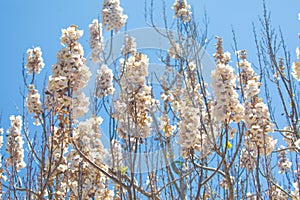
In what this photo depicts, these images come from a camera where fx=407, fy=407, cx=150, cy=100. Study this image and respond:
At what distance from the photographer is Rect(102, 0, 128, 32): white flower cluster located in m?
4.72

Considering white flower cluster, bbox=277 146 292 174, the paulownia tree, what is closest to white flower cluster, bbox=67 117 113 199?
the paulownia tree

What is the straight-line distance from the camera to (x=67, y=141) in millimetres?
3174

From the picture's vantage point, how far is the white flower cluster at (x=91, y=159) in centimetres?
343

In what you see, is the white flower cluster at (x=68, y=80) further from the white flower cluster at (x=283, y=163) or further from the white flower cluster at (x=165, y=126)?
the white flower cluster at (x=283, y=163)

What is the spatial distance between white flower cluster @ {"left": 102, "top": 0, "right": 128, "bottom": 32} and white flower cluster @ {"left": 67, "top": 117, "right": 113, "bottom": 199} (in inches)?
55.4

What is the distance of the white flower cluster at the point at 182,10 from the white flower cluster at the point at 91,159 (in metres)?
1.84

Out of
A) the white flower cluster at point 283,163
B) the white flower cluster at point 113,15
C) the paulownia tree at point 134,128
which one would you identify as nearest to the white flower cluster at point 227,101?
the paulownia tree at point 134,128

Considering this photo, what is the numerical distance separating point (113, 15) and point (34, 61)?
3.50 ft

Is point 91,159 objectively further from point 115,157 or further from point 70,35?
point 70,35

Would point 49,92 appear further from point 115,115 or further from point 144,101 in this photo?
point 144,101

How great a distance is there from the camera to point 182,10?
16.5 ft

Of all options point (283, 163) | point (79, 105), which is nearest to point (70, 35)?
point (79, 105)

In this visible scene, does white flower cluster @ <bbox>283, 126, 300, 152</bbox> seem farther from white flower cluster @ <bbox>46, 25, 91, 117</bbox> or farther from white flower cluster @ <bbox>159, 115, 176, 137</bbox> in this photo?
white flower cluster @ <bbox>46, 25, 91, 117</bbox>

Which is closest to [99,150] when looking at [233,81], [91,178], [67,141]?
[91,178]
